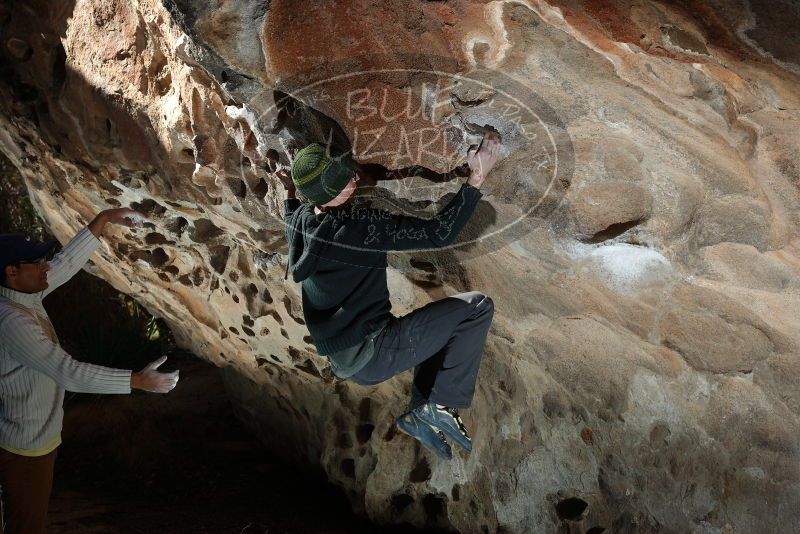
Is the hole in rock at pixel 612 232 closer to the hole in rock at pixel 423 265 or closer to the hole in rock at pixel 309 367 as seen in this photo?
the hole in rock at pixel 423 265

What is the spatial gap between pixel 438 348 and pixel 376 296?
295 mm

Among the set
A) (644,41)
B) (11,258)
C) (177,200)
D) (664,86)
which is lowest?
(177,200)

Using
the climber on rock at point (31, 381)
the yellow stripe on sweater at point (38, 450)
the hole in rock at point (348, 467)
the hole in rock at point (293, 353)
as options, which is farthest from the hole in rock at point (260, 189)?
the hole in rock at point (348, 467)

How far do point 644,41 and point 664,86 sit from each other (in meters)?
0.18

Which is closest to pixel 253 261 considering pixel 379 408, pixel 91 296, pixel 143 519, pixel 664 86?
pixel 379 408

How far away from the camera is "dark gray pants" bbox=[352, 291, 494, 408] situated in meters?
2.49

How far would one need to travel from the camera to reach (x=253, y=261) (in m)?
3.79

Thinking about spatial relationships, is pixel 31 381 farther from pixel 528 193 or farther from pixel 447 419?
pixel 528 193

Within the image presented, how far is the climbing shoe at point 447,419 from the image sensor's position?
2688 mm

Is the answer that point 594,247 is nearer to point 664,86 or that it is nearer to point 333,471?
point 664,86

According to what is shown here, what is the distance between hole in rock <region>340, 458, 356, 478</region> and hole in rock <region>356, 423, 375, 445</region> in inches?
7.6

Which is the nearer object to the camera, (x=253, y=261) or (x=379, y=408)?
(x=253, y=261)

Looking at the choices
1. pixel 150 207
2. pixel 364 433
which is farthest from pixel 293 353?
pixel 150 207

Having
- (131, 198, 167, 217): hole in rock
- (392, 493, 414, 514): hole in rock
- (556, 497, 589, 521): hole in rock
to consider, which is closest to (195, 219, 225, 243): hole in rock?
(131, 198, 167, 217): hole in rock
